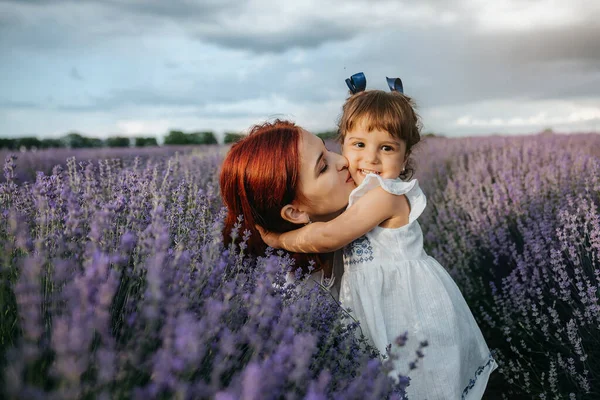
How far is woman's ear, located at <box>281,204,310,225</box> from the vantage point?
90.0 inches

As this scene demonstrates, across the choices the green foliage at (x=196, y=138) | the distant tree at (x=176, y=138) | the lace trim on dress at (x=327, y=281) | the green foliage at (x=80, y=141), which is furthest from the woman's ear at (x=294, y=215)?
the green foliage at (x=196, y=138)

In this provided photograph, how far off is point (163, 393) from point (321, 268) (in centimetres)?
140

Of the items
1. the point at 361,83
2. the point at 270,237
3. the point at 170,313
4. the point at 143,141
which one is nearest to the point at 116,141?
the point at 143,141

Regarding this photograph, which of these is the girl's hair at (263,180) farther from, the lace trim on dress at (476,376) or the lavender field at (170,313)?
the lace trim on dress at (476,376)

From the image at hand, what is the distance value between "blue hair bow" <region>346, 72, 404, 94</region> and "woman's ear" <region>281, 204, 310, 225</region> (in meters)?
0.97

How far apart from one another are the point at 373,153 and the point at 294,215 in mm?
478

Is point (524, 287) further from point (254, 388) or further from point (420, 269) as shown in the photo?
point (254, 388)

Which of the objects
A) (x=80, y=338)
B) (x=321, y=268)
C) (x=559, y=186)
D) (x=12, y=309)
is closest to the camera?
(x=80, y=338)

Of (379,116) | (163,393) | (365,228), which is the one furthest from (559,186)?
(163,393)

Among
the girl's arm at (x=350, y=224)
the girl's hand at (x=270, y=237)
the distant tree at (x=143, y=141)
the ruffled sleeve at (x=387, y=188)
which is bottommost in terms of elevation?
the girl's hand at (x=270, y=237)

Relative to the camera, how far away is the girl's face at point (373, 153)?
2443 millimetres

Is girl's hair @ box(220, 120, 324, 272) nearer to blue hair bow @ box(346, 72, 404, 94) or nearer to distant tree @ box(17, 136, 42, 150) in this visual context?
blue hair bow @ box(346, 72, 404, 94)

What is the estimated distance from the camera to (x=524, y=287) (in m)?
3.03

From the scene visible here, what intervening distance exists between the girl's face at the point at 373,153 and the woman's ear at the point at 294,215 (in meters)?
0.32
